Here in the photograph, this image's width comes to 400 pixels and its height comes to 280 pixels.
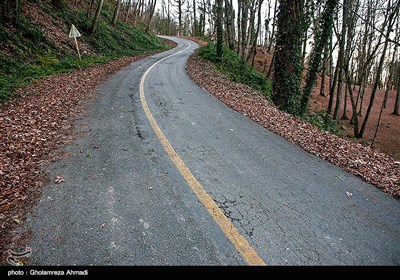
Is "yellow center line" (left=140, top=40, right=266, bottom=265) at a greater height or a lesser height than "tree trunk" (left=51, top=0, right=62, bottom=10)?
lesser

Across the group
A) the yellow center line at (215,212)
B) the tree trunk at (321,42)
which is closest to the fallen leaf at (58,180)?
the yellow center line at (215,212)

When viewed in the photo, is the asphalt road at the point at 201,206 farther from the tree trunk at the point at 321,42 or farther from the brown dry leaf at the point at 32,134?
the tree trunk at the point at 321,42

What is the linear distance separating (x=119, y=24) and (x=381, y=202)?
1240 inches

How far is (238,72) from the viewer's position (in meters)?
17.0

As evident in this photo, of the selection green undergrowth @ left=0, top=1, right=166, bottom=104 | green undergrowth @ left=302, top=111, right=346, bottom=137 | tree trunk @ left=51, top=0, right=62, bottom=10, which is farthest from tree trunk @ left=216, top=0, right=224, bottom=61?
tree trunk @ left=51, top=0, right=62, bottom=10

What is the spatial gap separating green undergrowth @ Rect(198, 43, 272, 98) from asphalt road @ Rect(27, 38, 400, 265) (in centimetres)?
814

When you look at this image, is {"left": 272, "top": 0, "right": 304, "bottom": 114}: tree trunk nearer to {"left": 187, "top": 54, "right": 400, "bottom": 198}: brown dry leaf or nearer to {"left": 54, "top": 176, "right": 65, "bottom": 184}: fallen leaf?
{"left": 187, "top": 54, "right": 400, "bottom": 198}: brown dry leaf

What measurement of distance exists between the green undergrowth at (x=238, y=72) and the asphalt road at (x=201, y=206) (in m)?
8.14

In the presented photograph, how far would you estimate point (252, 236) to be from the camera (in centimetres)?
333

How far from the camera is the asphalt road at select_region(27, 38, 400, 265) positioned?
308 centimetres

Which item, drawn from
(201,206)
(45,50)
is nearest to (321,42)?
(201,206)

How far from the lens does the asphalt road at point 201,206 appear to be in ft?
10.1

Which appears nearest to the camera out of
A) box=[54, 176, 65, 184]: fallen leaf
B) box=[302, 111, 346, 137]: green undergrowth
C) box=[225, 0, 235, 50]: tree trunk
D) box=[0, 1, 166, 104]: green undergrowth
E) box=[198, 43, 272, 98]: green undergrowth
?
box=[54, 176, 65, 184]: fallen leaf

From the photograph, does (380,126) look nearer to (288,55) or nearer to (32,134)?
(288,55)
